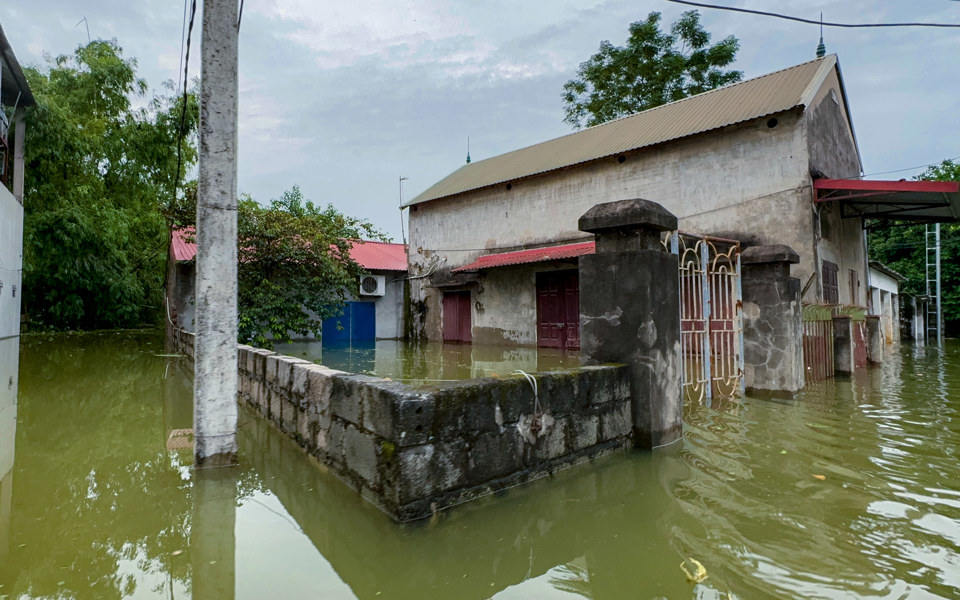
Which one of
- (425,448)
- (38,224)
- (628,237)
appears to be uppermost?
(38,224)

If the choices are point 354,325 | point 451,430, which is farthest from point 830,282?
point 354,325

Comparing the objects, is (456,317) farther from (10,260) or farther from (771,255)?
(10,260)

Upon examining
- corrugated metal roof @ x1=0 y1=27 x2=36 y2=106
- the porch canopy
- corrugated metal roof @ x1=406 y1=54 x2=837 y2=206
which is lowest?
the porch canopy

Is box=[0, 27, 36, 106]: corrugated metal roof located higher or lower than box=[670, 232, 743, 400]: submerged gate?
higher

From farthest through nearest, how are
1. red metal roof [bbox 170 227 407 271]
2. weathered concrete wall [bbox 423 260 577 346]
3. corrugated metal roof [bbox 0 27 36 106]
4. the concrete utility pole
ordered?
red metal roof [bbox 170 227 407 271] → weathered concrete wall [bbox 423 260 577 346] → corrugated metal roof [bbox 0 27 36 106] → the concrete utility pole

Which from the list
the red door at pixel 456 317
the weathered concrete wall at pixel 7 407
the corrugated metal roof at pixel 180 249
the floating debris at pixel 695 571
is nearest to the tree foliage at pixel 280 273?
the weathered concrete wall at pixel 7 407

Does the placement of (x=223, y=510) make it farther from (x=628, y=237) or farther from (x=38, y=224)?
(x=38, y=224)

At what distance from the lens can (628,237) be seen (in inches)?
174

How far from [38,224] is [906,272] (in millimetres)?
38803

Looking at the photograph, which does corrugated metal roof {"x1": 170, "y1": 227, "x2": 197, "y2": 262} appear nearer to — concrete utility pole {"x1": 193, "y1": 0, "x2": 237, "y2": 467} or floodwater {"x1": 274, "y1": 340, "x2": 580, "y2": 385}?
floodwater {"x1": 274, "y1": 340, "x2": 580, "y2": 385}

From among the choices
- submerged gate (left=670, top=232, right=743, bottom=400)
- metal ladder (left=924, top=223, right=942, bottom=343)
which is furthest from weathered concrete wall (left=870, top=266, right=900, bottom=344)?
submerged gate (left=670, top=232, right=743, bottom=400)

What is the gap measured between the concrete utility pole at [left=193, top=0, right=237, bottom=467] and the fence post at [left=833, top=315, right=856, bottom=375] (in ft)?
30.4

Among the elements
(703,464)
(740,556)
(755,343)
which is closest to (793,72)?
(755,343)

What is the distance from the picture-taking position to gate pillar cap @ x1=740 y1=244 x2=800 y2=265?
21.8 ft
